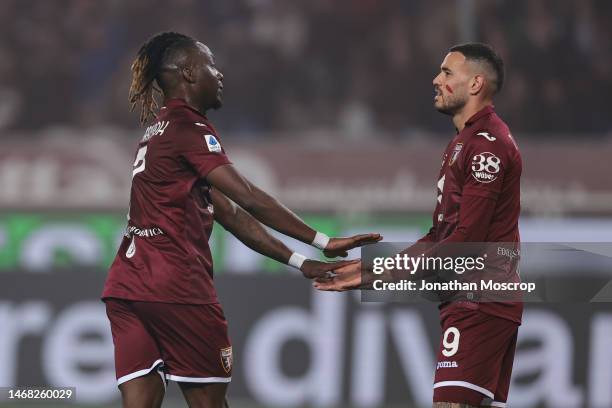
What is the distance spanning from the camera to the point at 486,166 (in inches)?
180

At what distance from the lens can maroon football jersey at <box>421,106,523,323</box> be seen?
15.0ft

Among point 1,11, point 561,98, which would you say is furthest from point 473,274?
point 1,11

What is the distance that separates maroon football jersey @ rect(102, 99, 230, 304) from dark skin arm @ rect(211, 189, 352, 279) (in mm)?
457

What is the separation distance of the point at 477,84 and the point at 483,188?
602 mm

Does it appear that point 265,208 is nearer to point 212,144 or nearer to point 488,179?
point 212,144

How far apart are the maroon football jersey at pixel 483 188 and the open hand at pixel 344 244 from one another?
14.2 inches

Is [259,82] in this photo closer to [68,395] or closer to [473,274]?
[68,395]

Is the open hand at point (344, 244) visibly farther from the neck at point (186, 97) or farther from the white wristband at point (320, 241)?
the neck at point (186, 97)

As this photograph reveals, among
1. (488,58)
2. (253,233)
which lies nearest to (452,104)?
(488,58)

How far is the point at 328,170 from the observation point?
8148 millimetres

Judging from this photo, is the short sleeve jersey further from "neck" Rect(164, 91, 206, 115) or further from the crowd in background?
the crowd in background

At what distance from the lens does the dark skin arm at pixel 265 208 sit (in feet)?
15.1

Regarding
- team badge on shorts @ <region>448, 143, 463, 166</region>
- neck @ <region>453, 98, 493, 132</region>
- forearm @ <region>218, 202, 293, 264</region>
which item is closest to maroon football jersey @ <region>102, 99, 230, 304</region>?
forearm @ <region>218, 202, 293, 264</region>

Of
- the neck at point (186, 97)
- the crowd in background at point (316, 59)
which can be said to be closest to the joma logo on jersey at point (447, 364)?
the neck at point (186, 97)
